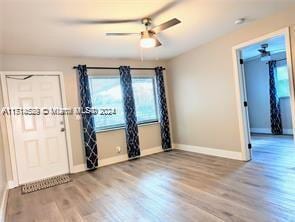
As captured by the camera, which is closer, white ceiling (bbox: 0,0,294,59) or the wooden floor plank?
the wooden floor plank

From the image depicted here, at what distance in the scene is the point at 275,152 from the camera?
14.4 feet

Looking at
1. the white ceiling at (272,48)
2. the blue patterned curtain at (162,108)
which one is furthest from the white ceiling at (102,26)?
the white ceiling at (272,48)

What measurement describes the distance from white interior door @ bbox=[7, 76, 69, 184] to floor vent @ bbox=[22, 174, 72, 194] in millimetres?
152

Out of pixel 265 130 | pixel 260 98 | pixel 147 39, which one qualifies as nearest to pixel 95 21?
pixel 147 39

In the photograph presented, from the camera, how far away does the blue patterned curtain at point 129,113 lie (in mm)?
4906

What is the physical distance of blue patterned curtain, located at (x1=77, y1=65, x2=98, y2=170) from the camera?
441cm

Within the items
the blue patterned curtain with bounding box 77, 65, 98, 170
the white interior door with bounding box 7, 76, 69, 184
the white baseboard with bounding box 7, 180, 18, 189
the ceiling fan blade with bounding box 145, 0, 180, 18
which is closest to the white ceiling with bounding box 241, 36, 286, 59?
the ceiling fan blade with bounding box 145, 0, 180, 18

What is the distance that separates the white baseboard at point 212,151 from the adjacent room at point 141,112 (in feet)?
0.09

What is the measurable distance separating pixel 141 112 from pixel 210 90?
68.0 inches

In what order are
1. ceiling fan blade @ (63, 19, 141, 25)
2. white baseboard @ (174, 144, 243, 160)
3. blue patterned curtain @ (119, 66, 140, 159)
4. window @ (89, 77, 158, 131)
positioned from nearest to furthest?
ceiling fan blade @ (63, 19, 141, 25), white baseboard @ (174, 144, 243, 160), window @ (89, 77, 158, 131), blue patterned curtain @ (119, 66, 140, 159)

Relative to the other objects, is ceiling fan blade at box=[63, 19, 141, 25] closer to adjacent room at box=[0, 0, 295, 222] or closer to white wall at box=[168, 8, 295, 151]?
adjacent room at box=[0, 0, 295, 222]

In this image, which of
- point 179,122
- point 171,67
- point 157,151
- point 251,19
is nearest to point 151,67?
point 171,67

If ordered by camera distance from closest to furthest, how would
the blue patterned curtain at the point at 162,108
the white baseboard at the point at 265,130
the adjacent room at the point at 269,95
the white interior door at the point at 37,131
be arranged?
the white interior door at the point at 37,131, the blue patterned curtain at the point at 162,108, the adjacent room at the point at 269,95, the white baseboard at the point at 265,130

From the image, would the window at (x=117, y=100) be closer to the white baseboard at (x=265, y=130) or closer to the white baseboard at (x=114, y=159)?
the white baseboard at (x=114, y=159)
